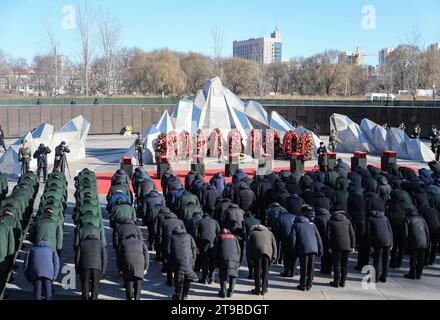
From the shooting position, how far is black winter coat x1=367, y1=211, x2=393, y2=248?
10727mm

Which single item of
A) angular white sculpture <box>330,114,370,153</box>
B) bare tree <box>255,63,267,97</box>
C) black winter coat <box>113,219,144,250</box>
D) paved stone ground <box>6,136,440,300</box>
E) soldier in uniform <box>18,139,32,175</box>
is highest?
bare tree <box>255,63,267,97</box>

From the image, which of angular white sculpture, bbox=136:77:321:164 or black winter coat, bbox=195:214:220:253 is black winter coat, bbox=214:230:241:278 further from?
angular white sculpture, bbox=136:77:321:164

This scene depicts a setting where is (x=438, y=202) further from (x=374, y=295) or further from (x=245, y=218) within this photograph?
(x=245, y=218)

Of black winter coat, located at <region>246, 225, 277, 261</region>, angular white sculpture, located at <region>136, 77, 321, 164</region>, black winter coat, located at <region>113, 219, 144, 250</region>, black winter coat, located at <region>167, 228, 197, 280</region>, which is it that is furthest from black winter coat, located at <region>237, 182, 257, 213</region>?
angular white sculpture, located at <region>136, 77, 321, 164</region>

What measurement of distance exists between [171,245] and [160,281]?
1.58 m

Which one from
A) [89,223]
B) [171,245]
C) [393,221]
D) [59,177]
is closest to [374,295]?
[393,221]

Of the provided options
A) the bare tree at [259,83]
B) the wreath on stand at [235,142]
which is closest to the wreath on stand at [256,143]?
the wreath on stand at [235,142]

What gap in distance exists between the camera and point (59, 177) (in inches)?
628

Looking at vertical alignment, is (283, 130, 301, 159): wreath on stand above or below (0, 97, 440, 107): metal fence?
below

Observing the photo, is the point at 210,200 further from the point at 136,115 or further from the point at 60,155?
the point at 136,115

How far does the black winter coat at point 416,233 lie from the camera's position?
35.9 feet

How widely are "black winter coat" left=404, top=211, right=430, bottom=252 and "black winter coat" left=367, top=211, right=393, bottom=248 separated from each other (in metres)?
0.38

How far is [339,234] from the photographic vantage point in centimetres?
1049

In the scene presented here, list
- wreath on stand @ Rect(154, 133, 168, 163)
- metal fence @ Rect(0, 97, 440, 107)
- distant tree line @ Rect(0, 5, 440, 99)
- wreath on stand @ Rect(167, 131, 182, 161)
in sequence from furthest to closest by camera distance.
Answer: distant tree line @ Rect(0, 5, 440, 99), metal fence @ Rect(0, 97, 440, 107), wreath on stand @ Rect(167, 131, 182, 161), wreath on stand @ Rect(154, 133, 168, 163)
